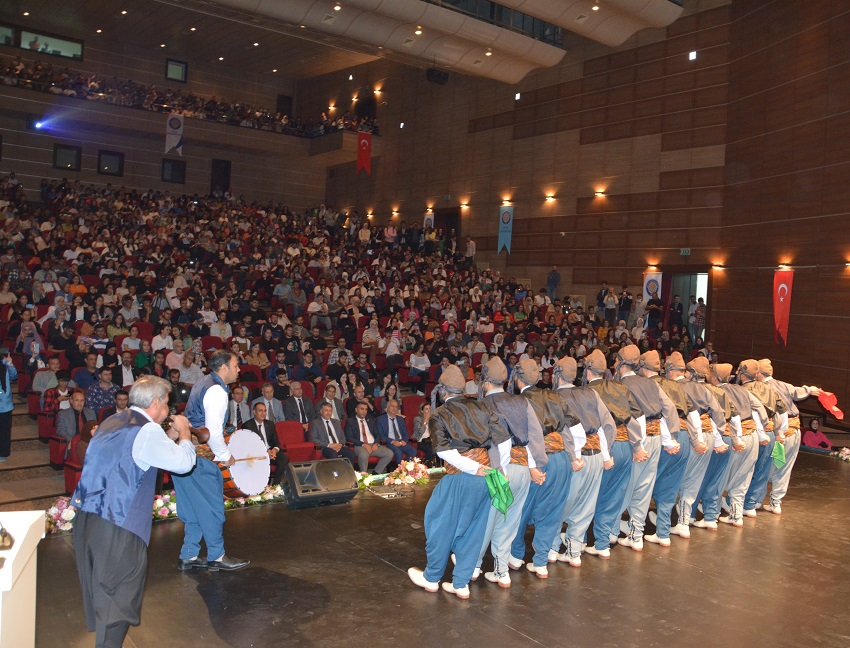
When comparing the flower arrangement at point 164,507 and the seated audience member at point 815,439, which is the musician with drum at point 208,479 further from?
the seated audience member at point 815,439

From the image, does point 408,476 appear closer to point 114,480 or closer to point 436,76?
point 114,480

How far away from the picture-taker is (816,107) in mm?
13719

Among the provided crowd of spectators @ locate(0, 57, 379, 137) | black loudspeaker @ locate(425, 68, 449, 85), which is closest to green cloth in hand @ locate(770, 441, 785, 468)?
black loudspeaker @ locate(425, 68, 449, 85)

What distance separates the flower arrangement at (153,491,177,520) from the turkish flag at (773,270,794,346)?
12.3 metres

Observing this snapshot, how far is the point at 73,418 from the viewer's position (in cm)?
783

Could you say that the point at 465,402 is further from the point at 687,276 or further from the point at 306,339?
the point at 687,276

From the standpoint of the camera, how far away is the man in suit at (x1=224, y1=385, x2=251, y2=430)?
8.45 m

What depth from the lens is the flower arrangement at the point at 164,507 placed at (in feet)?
20.1

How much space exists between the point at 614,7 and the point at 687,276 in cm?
657

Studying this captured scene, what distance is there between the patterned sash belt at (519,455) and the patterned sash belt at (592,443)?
2.36ft

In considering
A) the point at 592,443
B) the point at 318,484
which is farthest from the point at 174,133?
the point at 592,443

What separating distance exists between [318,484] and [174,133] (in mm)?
16604

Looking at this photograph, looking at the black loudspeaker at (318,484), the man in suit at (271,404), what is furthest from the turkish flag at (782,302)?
the black loudspeaker at (318,484)

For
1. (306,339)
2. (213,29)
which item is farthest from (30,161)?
(306,339)
